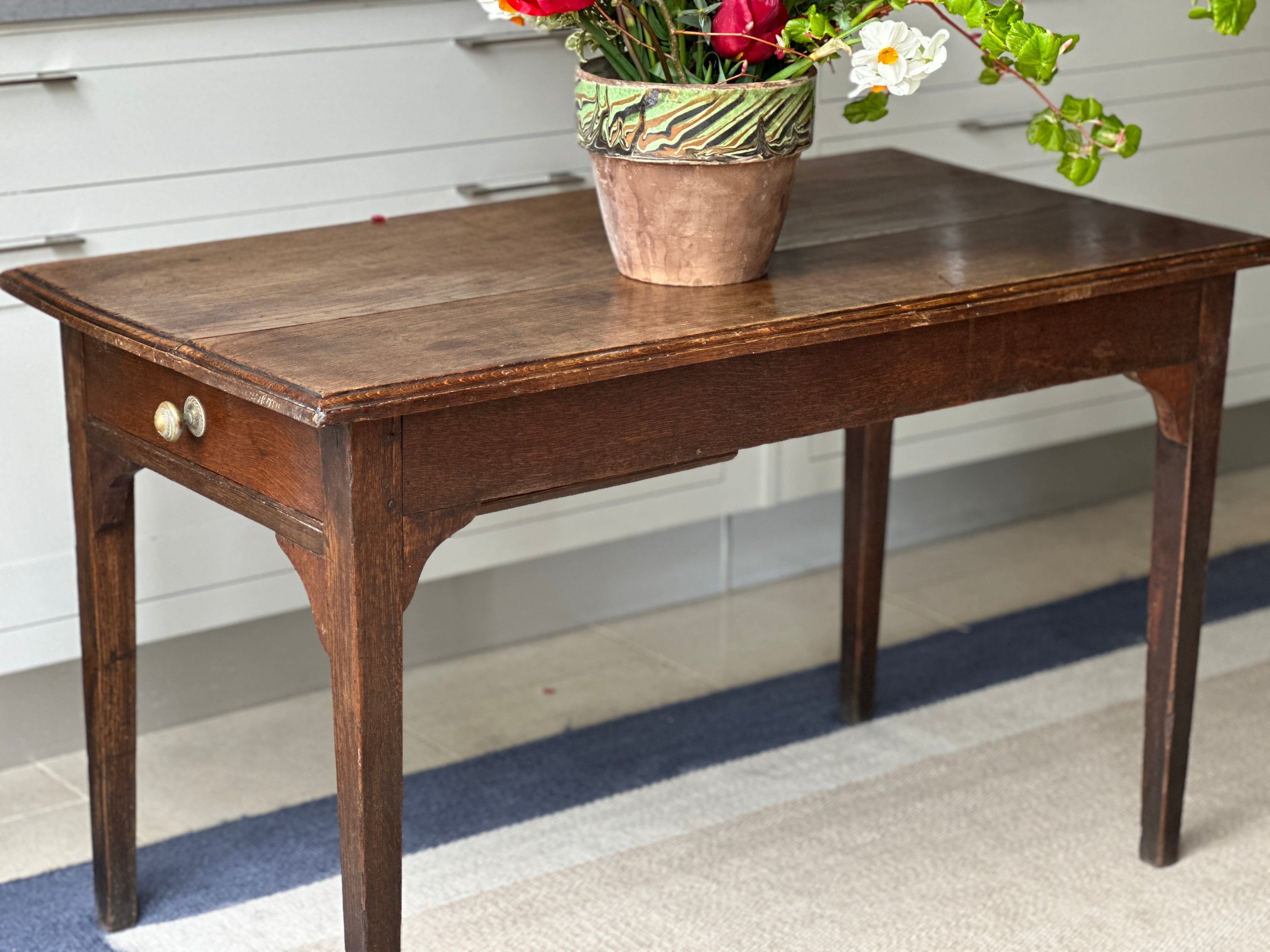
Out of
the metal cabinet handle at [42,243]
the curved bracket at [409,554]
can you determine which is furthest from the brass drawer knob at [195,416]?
the metal cabinet handle at [42,243]

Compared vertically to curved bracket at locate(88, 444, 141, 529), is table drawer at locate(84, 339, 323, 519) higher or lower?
higher

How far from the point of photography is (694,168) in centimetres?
138

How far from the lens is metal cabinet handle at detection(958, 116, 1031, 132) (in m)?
2.52

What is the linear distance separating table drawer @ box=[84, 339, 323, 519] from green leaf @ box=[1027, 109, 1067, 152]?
73 cm

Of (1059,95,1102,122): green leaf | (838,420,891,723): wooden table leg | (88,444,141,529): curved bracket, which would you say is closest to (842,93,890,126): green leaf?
(1059,95,1102,122): green leaf

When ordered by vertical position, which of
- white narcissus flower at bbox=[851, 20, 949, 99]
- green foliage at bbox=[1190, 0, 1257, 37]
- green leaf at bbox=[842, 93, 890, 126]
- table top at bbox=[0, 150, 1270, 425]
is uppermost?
green foliage at bbox=[1190, 0, 1257, 37]

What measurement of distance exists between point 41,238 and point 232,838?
0.72 meters

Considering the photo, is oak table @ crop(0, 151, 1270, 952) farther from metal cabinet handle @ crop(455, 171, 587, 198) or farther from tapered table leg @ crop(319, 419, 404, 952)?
metal cabinet handle @ crop(455, 171, 587, 198)

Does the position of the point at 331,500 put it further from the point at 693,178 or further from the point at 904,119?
the point at 904,119

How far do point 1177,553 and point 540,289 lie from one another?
751 mm

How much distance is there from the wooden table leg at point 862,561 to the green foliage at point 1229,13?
75 centimetres

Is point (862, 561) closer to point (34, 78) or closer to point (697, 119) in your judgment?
point (697, 119)

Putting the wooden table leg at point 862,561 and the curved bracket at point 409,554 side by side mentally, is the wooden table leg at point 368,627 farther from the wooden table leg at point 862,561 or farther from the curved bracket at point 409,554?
the wooden table leg at point 862,561

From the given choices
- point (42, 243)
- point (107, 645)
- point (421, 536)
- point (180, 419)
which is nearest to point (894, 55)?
point (421, 536)
